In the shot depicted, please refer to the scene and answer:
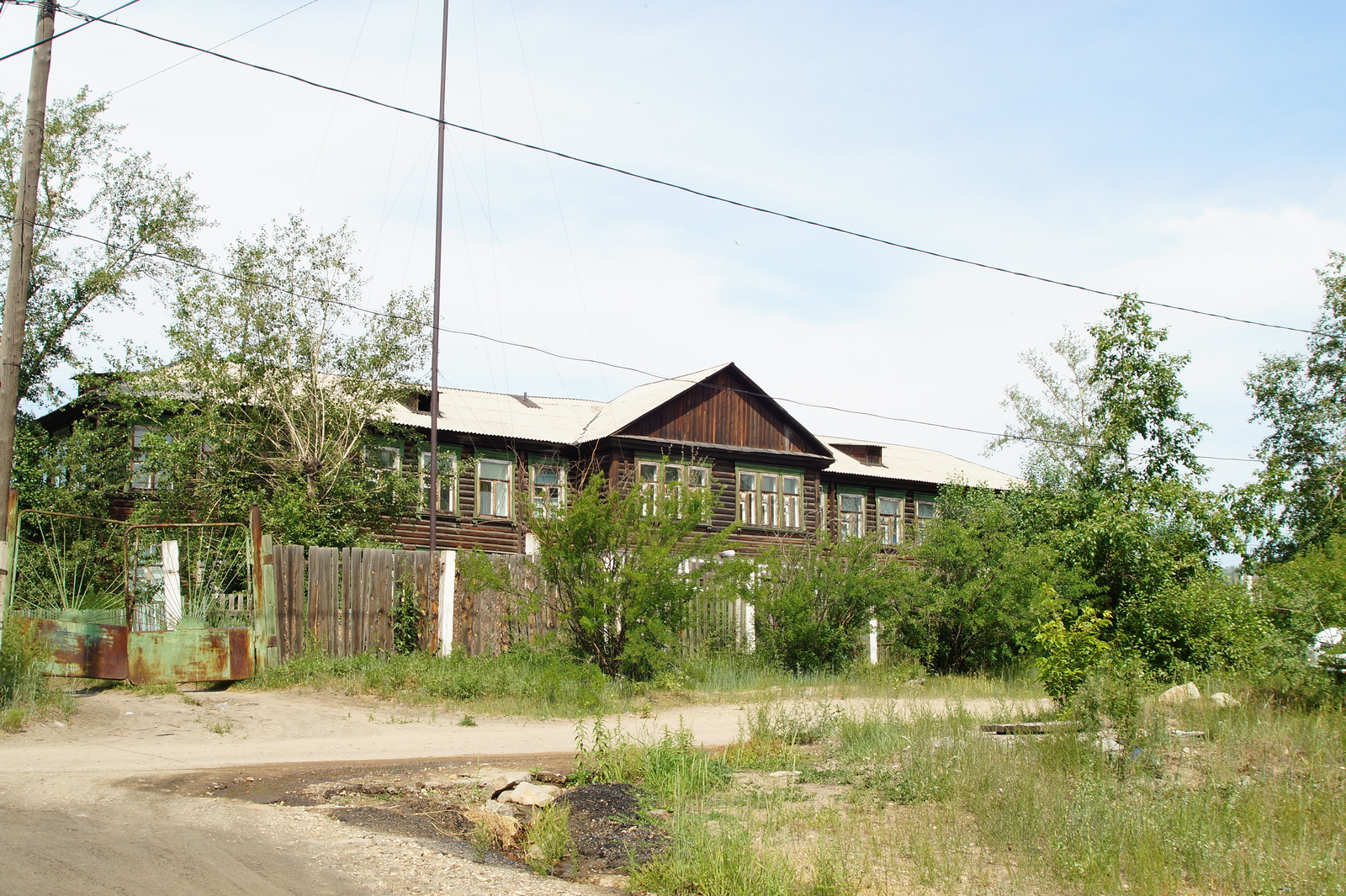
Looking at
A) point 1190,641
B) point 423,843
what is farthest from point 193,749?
point 1190,641

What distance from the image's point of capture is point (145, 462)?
2295 centimetres

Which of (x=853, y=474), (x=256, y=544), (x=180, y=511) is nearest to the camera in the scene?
(x=256, y=544)

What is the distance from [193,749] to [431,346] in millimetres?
13880

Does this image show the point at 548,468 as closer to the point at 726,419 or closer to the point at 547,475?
the point at 547,475

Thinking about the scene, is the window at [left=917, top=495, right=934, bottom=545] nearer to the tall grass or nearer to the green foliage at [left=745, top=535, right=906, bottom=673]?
the green foliage at [left=745, top=535, right=906, bottom=673]

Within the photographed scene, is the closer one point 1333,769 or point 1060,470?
point 1333,769

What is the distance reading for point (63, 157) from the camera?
25.8 metres

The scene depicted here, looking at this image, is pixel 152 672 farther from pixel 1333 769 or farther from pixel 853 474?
pixel 853 474

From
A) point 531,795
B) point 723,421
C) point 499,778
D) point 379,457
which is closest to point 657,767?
point 531,795

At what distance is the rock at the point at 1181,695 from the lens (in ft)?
38.5

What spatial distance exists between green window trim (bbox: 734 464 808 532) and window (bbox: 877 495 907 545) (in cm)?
534

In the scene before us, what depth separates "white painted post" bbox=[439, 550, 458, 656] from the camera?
635 inches

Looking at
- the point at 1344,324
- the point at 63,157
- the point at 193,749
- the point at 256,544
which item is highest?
the point at 63,157

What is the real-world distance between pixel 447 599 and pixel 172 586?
392 cm
